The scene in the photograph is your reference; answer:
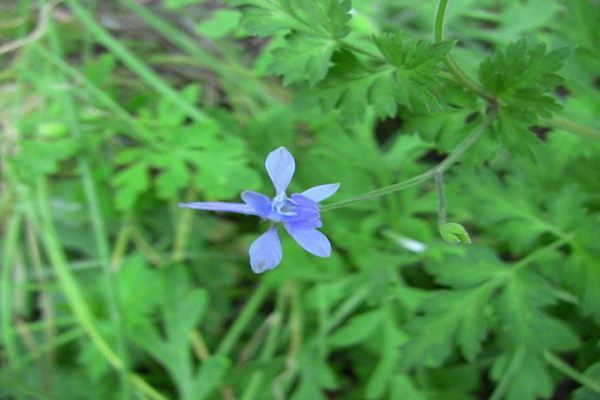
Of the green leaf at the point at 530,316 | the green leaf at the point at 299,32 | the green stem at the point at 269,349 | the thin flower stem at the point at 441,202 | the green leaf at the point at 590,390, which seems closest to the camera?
the thin flower stem at the point at 441,202

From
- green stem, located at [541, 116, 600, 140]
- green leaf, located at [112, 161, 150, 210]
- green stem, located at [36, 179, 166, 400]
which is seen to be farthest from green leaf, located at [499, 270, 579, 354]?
green leaf, located at [112, 161, 150, 210]

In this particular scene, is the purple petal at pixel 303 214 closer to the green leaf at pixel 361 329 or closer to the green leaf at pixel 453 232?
the green leaf at pixel 453 232

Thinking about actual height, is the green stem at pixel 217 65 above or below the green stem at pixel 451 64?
below

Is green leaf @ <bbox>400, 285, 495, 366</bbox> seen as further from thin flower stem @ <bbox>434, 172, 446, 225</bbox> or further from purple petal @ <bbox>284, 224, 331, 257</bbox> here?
purple petal @ <bbox>284, 224, 331, 257</bbox>

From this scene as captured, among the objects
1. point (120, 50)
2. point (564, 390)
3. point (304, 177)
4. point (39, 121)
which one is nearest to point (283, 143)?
point (304, 177)

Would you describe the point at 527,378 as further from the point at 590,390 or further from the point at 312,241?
the point at 312,241

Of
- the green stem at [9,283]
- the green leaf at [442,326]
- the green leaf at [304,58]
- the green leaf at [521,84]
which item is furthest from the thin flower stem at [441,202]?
the green stem at [9,283]
